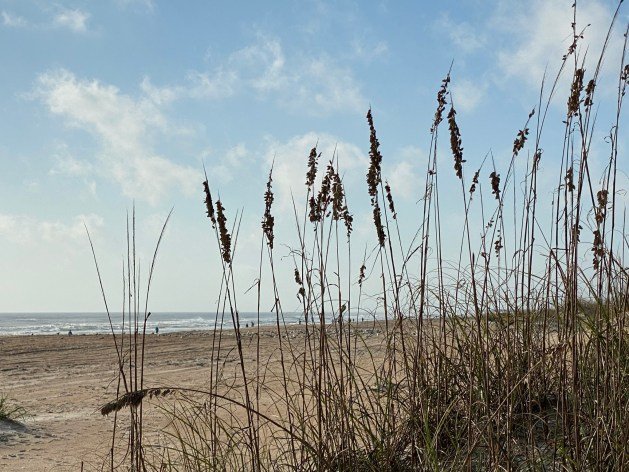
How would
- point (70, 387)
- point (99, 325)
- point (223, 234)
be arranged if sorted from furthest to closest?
point (99, 325) < point (70, 387) < point (223, 234)

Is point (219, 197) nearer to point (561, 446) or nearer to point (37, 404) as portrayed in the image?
point (561, 446)

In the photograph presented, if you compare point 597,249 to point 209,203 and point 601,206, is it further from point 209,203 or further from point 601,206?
point 209,203

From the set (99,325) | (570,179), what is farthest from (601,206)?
(99,325)

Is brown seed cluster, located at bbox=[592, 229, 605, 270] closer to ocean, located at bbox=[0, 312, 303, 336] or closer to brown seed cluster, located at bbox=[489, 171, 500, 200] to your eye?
brown seed cluster, located at bbox=[489, 171, 500, 200]

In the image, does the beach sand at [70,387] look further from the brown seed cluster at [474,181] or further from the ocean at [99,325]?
the ocean at [99,325]

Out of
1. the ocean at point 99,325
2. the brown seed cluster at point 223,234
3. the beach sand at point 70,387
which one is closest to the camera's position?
the brown seed cluster at point 223,234

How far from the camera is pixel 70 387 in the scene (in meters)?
9.58

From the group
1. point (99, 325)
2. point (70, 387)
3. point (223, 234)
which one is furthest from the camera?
point (99, 325)

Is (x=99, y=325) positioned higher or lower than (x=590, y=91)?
lower

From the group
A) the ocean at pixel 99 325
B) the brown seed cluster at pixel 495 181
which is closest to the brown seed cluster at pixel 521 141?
the brown seed cluster at pixel 495 181

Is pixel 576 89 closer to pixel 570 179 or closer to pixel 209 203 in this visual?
pixel 570 179

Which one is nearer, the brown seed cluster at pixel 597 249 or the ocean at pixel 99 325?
the brown seed cluster at pixel 597 249

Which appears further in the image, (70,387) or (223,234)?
(70,387)

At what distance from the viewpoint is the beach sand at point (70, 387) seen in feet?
17.2
